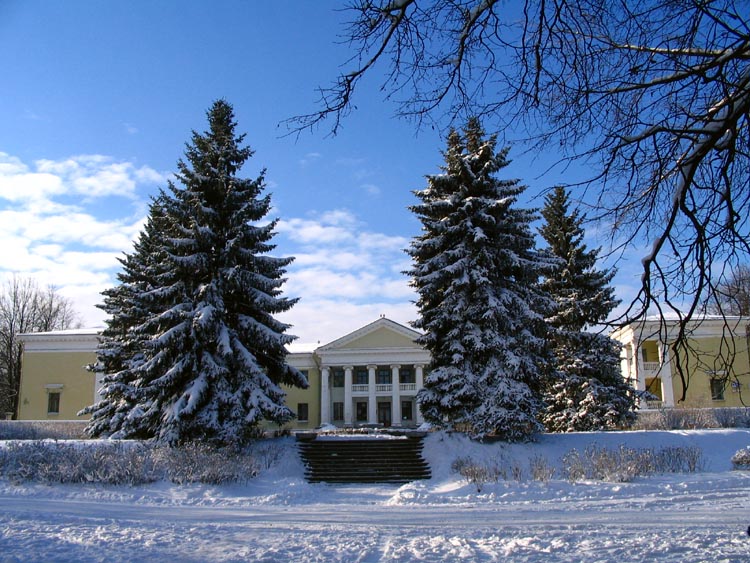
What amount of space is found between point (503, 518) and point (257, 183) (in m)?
16.1

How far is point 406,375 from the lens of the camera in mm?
48469

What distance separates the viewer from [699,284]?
4.81 metres

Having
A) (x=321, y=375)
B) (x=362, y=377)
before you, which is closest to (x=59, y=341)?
→ (x=321, y=375)

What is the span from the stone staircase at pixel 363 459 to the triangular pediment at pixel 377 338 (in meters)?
21.9

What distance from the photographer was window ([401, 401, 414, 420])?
157 ft

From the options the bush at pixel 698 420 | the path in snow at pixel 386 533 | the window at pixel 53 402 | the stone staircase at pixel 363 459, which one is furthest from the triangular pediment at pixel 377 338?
the path in snow at pixel 386 533

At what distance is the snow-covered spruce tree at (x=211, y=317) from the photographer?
1927cm

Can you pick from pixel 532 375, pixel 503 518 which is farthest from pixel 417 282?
pixel 503 518

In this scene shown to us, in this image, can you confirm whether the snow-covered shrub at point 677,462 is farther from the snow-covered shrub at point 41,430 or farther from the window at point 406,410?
the window at point 406,410

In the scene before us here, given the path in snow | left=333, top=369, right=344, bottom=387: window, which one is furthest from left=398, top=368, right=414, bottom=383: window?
the path in snow

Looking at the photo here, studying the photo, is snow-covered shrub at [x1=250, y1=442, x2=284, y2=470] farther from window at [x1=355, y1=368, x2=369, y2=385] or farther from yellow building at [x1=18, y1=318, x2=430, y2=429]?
window at [x1=355, y1=368, x2=369, y2=385]

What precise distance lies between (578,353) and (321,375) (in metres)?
24.6

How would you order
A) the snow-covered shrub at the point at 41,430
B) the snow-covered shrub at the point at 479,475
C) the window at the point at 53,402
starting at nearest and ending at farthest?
the snow-covered shrub at the point at 479,475 → the snow-covered shrub at the point at 41,430 → the window at the point at 53,402

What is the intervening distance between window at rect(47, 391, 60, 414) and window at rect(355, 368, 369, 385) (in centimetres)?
2282
